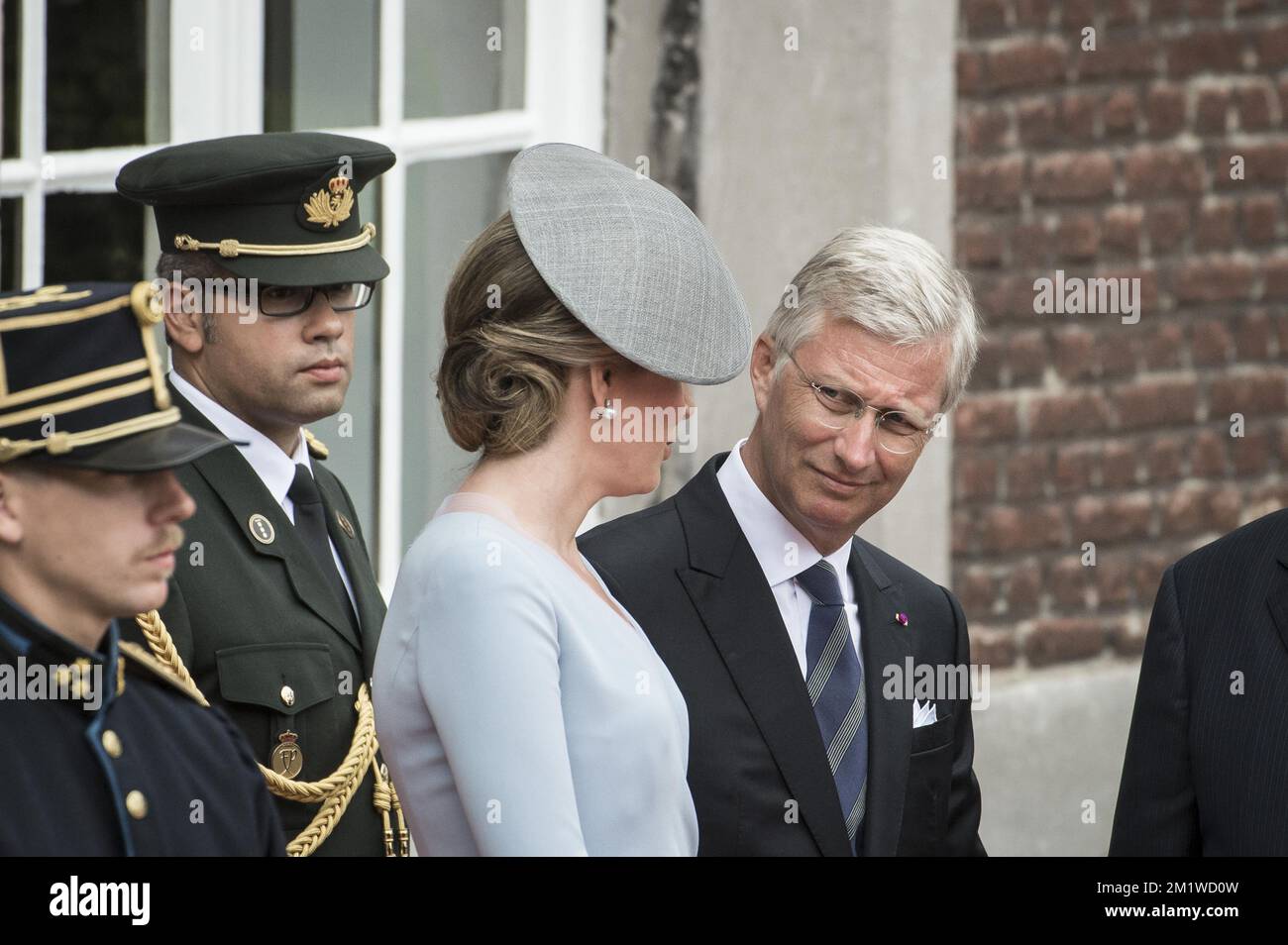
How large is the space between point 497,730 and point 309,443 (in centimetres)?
139

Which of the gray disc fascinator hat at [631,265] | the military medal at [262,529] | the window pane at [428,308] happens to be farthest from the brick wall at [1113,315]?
the gray disc fascinator hat at [631,265]

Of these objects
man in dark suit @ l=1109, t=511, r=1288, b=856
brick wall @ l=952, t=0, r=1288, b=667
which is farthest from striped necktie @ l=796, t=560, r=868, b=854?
brick wall @ l=952, t=0, r=1288, b=667

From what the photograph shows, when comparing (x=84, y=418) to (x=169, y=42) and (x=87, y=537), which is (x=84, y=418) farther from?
(x=169, y=42)

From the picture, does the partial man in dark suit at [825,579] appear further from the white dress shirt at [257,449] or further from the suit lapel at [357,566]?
the white dress shirt at [257,449]

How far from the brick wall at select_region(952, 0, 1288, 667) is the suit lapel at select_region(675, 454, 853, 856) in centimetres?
246

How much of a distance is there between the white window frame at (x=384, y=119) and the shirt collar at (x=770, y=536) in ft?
5.77

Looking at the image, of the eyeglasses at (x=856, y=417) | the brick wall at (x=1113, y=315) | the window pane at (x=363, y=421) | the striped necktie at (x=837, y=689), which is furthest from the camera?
the brick wall at (x=1113, y=315)

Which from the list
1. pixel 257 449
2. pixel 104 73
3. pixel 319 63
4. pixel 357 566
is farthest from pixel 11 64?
pixel 357 566

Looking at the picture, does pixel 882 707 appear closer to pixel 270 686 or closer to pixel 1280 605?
pixel 1280 605

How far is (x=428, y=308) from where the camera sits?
464cm

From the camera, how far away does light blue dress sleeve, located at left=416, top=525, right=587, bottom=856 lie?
2020 mm

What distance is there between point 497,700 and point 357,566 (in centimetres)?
111

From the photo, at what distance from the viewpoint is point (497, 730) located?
2.02 meters

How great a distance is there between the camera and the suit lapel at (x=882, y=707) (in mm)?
2773
